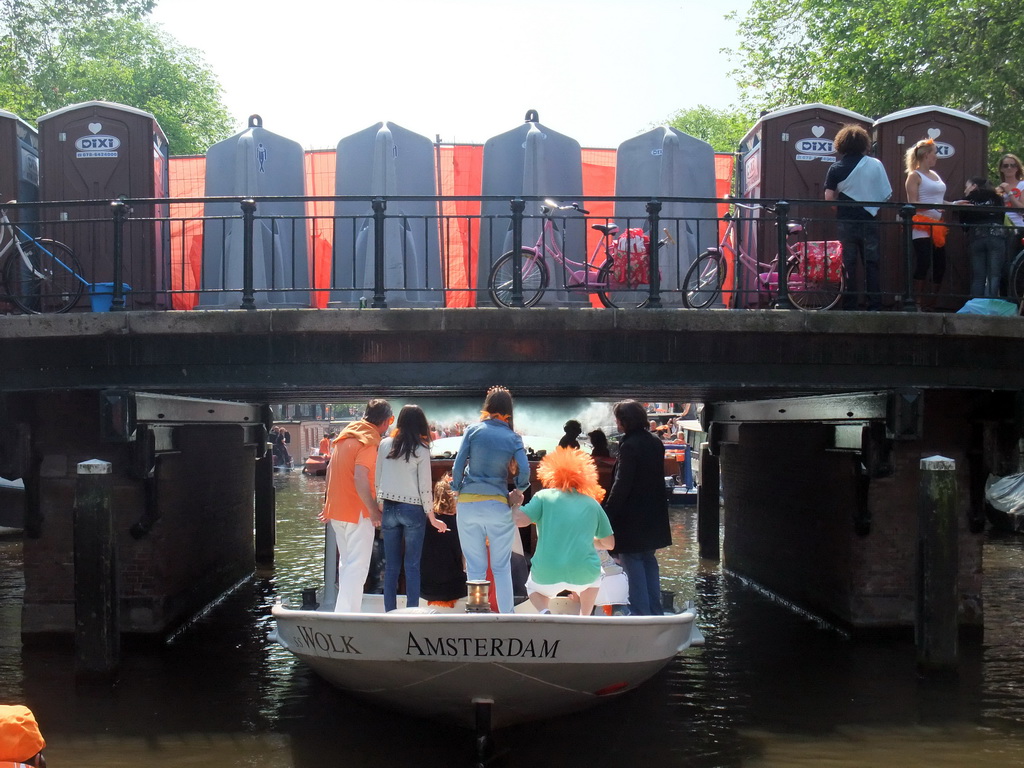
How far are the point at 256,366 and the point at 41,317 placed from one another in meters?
1.74

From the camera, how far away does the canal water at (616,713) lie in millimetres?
7941

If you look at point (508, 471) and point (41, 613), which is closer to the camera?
point (508, 471)

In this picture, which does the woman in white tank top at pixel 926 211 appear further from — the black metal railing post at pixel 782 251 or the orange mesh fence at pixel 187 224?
the orange mesh fence at pixel 187 224

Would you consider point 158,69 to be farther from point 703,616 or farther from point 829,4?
point 703,616

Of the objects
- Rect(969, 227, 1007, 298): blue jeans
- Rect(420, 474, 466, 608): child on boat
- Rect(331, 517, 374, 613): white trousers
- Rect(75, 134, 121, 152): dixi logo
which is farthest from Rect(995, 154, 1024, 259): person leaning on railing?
Rect(75, 134, 121, 152): dixi logo

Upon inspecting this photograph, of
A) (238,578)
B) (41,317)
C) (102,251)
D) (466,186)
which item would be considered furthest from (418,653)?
(238,578)

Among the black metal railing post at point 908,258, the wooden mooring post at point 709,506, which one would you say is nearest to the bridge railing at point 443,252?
the black metal railing post at point 908,258

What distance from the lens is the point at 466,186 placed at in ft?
47.8

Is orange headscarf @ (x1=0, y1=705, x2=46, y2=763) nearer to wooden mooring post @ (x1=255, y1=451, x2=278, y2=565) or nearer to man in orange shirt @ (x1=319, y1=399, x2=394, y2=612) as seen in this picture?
man in orange shirt @ (x1=319, y1=399, x2=394, y2=612)

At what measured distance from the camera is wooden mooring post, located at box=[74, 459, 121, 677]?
30.8ft

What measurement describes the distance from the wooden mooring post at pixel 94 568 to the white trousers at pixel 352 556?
2.30m

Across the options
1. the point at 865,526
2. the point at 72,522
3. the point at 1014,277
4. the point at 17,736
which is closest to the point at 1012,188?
the point at 1014,277

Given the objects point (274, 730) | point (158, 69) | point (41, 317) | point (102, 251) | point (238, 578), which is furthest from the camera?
point (158, 69)

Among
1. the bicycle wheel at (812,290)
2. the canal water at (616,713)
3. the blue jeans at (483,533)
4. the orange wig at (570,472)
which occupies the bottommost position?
the canal water at (616,713)
